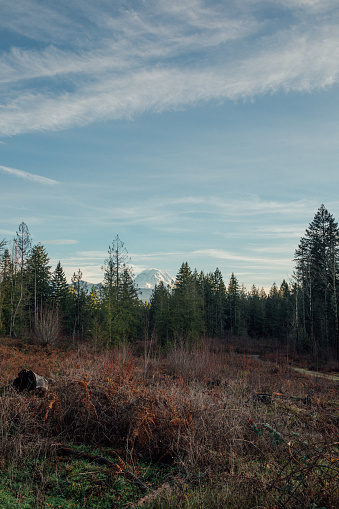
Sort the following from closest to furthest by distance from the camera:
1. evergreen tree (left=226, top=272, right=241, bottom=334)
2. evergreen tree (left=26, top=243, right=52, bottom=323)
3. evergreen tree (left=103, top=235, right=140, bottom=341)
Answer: evergreen tree (left=103, top=235, right=140, bottom=341)
evergreen tree (left=26, top=243, right=52, bottom=323)
evergreen tree (left=226, top=272, right=241, bottom=334)

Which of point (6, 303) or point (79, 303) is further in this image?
point (79, 303)

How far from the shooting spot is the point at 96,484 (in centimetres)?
383

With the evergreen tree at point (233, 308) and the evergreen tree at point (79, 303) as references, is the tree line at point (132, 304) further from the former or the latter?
the evergreen tree at point (233, 308)

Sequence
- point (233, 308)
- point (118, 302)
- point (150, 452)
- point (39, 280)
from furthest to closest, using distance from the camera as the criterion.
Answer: point (233, 308)
point (39, 280)
point (118, 302)
point (150, 452)

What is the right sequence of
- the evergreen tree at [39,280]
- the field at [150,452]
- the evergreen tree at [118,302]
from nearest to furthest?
the field at [150,452] → the evergreen tree at [118,302] → the evergreen tree at [39,280]

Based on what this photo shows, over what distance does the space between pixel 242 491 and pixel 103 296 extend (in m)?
23.1

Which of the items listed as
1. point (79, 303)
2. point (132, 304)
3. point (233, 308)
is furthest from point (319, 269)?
point (233, 308)

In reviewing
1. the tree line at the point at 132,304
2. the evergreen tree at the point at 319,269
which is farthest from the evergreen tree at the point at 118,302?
the evergreen tree at the point at 319,269

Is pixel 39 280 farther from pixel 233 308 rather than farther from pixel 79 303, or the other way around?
pixel 233 308

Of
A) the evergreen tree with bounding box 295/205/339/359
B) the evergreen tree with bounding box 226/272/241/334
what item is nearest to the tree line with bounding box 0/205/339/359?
the evergreen tree with bounding box 295/205/339/359

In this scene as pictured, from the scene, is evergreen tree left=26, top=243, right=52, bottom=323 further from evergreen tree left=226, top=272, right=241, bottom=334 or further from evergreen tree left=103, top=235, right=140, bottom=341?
evergreen tree left=226, top=272, right=241, bottom=334

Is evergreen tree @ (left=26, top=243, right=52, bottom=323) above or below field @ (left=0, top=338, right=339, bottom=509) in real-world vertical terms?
above

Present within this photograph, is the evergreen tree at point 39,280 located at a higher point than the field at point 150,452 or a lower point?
higher

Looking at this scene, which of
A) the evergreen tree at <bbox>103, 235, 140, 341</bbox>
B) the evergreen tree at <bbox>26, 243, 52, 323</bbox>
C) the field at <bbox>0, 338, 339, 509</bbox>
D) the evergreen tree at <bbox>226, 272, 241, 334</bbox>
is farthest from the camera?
the evergreen tree at <bbox>226, 272, 241, 334</bbox>
